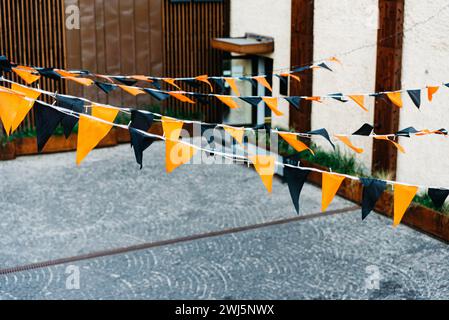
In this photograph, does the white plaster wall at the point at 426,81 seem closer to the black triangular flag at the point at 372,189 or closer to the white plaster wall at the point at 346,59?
the white plaster wall at the point at 346,59

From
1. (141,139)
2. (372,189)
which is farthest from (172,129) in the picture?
(372,189)

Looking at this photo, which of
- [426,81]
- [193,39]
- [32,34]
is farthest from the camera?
[193,39]

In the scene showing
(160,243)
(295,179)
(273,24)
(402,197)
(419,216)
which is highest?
(273,24)

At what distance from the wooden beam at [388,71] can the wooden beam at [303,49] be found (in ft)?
7.55

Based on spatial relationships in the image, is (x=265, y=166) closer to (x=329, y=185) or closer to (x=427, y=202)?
(x=329, y=185)

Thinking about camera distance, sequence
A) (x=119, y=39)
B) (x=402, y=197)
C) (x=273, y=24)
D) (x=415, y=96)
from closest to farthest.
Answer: (x=402, y=197) < (x=415, y=96) < (x=273, y=24) < (x=119, y=39)

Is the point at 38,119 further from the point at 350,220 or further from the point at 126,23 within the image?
the point at 126,23

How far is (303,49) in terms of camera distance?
533 inches

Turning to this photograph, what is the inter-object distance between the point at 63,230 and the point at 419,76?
19.2 ft

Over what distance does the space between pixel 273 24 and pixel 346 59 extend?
2.90 m

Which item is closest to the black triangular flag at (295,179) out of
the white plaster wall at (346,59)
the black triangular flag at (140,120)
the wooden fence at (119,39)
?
the black triangular flag at (140,120)

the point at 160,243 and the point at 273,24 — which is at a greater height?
the point at 273,24

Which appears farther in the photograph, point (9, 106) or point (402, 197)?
point (402, 197)
